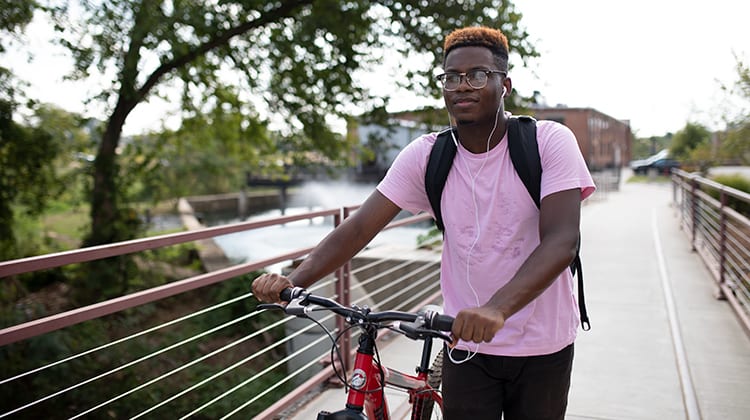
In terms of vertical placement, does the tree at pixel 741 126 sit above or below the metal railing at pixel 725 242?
above

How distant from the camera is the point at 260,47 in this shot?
11188mm

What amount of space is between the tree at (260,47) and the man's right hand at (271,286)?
7.65 m

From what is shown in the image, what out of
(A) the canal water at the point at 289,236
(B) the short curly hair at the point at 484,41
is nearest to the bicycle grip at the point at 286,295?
(B) the short curly hair at the point at 484,41

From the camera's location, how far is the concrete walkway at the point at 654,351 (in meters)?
4.28

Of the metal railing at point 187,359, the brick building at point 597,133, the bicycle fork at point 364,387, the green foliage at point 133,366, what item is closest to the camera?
the bicycle fork at point 364,387

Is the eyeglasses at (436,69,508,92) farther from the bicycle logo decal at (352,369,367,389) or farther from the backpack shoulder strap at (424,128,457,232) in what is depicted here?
the bicycle logo decal at (352,369,367,389)

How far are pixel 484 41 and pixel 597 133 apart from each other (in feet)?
205

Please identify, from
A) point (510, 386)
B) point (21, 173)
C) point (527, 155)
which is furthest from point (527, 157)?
point (21, 173)

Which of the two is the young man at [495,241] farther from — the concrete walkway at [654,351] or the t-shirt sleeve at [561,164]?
the concrete walkway at [654,351]

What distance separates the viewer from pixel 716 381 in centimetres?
465

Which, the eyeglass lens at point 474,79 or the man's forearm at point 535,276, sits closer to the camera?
the man's forearm at point 535,276

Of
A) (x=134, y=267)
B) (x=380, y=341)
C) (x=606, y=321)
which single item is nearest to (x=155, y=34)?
(x=134, y=267)

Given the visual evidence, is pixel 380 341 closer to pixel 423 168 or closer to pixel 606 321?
pixel 606 321

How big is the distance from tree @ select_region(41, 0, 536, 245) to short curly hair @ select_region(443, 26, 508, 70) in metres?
7.43
